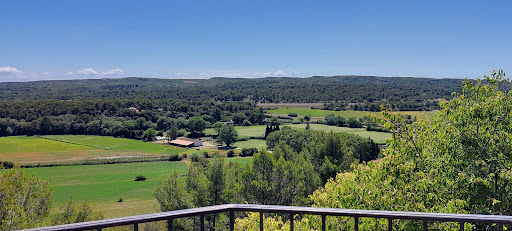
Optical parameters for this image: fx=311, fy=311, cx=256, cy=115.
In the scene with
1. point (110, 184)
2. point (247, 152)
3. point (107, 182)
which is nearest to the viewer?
point (110, 184)

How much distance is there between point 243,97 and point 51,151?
118 m

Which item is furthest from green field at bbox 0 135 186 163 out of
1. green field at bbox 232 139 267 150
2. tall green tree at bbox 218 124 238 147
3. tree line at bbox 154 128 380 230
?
tree line at bbox 154 128 380 230

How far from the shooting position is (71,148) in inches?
2426

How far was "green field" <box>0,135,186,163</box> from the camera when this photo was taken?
53281 millimetres

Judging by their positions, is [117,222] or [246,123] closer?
[117,222]

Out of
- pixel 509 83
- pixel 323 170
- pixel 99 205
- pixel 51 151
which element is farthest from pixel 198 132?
pixel 509 83

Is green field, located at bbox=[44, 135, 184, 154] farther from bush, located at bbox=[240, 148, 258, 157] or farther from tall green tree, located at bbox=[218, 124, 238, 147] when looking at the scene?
bush, located at bbox=[240, 148, 258, 157]

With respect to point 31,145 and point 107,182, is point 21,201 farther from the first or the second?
point 31,145

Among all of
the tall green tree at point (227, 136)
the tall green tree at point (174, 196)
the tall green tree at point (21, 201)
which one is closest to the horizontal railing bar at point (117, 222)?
the tall green tree at point (21, 201)

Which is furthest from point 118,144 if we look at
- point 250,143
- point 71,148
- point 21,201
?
point 21,201

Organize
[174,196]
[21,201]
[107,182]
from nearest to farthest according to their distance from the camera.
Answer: [21,201] < [174,196] < [107,182]

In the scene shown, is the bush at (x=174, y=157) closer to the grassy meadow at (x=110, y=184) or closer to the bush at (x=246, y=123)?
the grassy meadow at (x=110, y=184)

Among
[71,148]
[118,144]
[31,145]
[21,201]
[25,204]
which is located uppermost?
[21,201]

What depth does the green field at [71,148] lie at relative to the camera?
5328 centimetres
